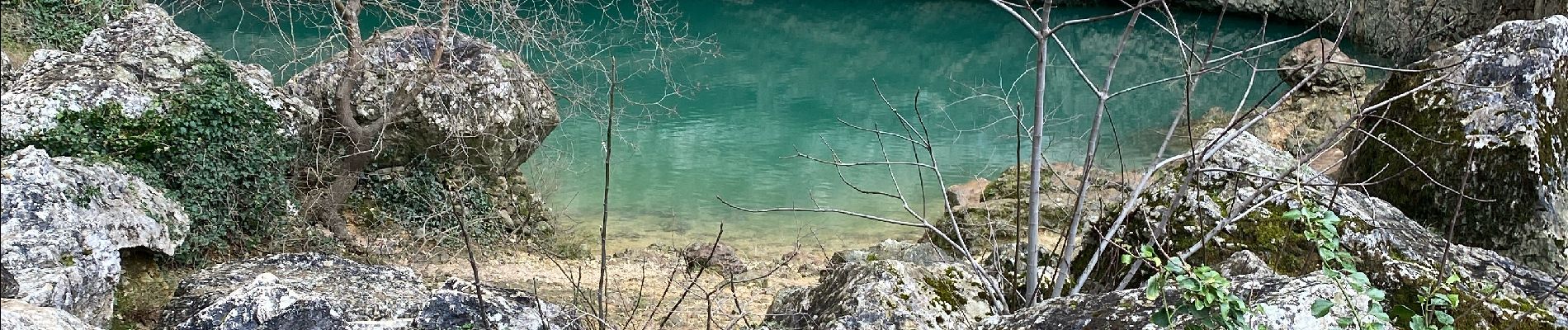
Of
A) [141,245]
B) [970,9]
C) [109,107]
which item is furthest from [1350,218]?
[970,9]

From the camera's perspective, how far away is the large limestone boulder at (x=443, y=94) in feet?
22.4

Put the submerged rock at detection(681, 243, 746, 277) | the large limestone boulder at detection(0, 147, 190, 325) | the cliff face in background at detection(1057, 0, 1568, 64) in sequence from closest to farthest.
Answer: the large limestone boulder at detection(0, 147, 190, 325)
the submerged rock at detection(681, 243, 746, 277)
the cliff face in background at detection(1057, 0, 1568, 64)

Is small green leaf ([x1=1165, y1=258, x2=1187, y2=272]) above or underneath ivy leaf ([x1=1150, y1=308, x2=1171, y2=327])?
above

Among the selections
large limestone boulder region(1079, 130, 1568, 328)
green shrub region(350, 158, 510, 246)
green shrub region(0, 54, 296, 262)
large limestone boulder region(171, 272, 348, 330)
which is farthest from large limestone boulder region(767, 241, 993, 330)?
green shrub region(350, 158, 510, 246)

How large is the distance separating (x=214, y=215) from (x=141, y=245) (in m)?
0.80

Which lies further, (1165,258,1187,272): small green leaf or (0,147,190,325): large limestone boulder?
(0,147,190,325): large limestone boulder

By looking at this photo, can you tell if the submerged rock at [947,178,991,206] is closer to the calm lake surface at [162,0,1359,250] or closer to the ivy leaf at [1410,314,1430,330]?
the calm lake surface at [162,0,1359,250]

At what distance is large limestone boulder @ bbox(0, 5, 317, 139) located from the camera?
Result: 513cm

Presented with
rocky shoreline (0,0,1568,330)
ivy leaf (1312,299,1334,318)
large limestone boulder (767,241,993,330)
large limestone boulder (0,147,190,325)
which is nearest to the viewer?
ivy leaf (1312,299,1334,318)

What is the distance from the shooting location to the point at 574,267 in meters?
7.79

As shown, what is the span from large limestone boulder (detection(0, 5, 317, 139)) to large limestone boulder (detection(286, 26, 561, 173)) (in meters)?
0.52

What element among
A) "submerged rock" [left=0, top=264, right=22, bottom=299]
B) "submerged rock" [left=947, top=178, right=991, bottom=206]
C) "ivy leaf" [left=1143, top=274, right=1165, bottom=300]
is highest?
"ivy leaf" [left=1143, top=274, right=1165, bottom=300]

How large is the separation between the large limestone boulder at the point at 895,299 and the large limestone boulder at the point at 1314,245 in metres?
0.43

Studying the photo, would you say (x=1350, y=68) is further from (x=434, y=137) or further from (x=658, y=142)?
(x=434, y=137)
